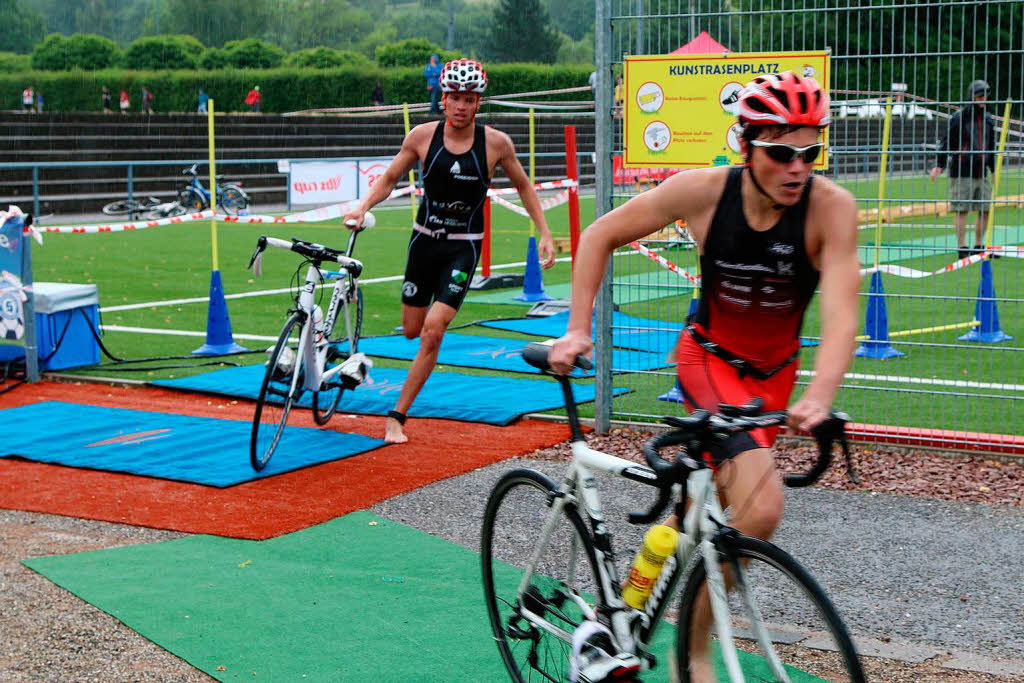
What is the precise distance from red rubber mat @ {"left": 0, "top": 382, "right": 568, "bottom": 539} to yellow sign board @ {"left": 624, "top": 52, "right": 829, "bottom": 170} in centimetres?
183

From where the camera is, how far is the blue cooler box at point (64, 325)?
33.3ft

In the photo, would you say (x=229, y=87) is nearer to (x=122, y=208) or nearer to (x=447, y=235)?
(x=122, y=208)

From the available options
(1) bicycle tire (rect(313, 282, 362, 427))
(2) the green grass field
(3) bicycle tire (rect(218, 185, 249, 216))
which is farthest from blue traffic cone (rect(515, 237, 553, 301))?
(3) bicycle tire (rect(218, 185, 249, 216))

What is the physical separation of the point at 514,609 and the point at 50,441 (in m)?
4.58

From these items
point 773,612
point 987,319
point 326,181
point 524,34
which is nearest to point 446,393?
point 987,319

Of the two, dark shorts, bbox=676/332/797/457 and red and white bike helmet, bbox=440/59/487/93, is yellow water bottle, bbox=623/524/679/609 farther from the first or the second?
red and white bike helmet, bbox=440/59/487/93

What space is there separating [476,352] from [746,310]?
7.23 meters

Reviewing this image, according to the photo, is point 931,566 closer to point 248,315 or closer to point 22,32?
point 248,315

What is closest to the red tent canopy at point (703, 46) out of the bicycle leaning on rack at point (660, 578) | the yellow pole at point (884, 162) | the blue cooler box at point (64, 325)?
the yellow pole at point (884, 162)

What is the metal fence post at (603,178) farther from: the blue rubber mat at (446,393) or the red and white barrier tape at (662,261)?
the blue rubber mat at (446,393)

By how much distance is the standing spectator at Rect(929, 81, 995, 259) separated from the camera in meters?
7.56

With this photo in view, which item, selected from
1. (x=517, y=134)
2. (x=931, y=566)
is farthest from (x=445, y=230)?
(x=517, y=134)

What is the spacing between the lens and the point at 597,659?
3.62 meters

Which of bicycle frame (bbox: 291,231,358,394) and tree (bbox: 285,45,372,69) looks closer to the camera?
bicycle frame (bbox: 291,231,358,394)
